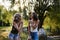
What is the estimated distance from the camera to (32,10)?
2029 mm

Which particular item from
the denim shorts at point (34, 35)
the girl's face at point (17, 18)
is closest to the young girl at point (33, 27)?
the denim shorts at point (34, 35)

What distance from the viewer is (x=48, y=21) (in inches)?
81.0

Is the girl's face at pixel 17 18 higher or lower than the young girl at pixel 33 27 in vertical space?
higher

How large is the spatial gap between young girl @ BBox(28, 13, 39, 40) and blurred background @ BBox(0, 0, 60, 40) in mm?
38

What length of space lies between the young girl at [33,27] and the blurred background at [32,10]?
0.04m

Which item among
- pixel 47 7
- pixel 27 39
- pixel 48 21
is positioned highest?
pixel 47 7

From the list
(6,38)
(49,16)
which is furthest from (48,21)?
(6,38)

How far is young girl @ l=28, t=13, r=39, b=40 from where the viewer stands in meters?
2.01

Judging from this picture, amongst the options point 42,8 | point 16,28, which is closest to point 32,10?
point 42,8

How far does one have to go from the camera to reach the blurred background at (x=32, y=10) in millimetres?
1976

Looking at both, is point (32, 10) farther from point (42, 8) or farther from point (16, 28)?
point (16, 28)

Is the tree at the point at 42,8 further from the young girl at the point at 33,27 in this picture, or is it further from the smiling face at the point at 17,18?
the smiling face at the point at 17,18

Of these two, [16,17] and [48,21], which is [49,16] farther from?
[16,17]

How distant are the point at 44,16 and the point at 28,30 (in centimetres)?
20
